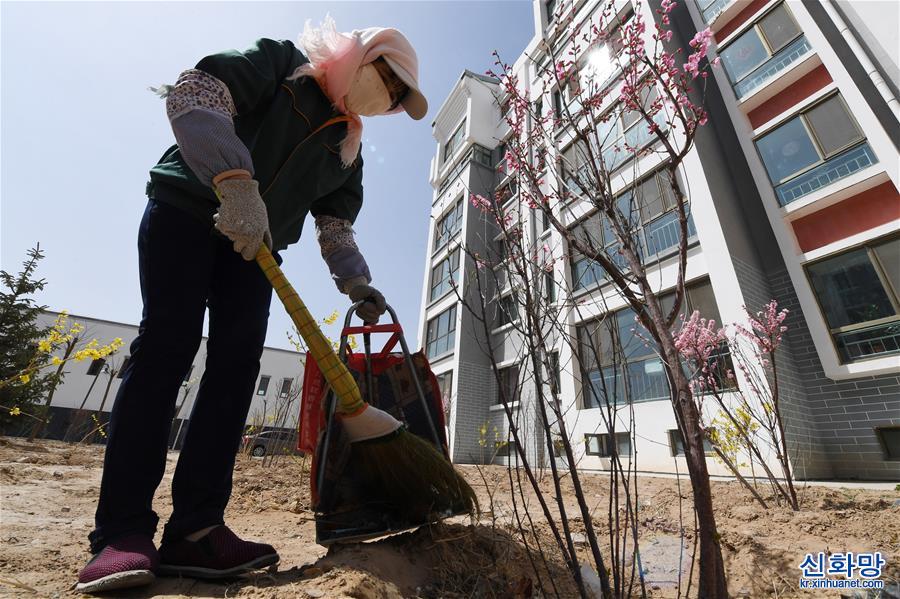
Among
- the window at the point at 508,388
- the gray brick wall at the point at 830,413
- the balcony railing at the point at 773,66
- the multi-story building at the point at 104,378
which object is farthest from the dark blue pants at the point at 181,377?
the multi-story building at the point at 104,378

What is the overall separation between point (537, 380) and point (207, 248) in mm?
1209

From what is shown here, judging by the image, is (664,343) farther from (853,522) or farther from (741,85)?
(741,85)

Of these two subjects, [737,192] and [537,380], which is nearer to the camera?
[537,380]

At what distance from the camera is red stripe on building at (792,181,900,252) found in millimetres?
6016

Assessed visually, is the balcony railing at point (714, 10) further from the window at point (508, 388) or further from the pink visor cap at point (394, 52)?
the pink visor cap at point (394, 52)

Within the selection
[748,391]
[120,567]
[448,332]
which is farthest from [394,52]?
[448,332]

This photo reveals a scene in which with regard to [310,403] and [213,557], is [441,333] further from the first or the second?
[213,557]

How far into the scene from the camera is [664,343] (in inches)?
47.0

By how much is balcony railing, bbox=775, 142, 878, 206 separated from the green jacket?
841 centimetres

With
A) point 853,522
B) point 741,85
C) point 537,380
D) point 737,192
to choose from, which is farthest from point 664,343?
point 741,85

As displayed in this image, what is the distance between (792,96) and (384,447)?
10069mm

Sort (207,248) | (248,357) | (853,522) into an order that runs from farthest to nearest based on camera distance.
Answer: (853,522) → (248,357) → (207,248)

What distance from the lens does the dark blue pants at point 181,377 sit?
3.75 feet

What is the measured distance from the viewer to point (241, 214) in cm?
122
